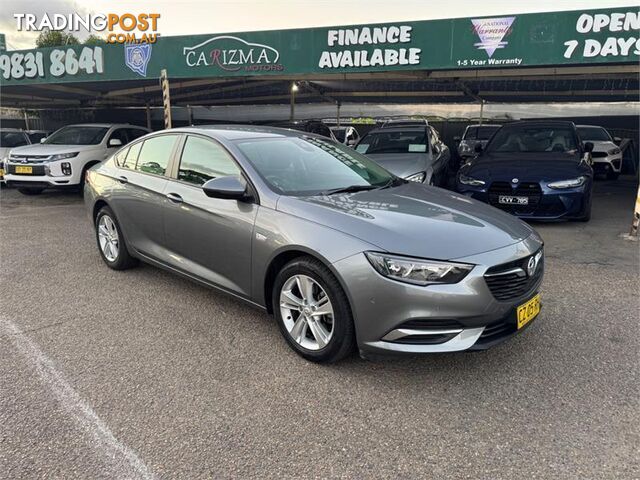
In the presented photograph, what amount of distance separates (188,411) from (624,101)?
21085 mm

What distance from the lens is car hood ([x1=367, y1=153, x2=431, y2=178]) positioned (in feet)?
24.4

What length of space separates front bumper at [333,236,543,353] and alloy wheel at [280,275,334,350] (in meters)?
0.28

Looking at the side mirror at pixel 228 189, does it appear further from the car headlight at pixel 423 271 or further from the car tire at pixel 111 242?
the car tire at pixel 111 242

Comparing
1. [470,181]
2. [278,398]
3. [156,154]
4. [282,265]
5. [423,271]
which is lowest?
[278,398]

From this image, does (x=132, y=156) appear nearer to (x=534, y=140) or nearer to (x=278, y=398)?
(x=278, y=398)

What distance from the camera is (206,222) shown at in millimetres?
3660

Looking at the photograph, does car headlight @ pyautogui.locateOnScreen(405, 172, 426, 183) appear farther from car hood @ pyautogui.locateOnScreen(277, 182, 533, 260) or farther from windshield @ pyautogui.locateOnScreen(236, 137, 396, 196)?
car hood @ pyautogui.locateOnScreen(277, 182, 533, 260)

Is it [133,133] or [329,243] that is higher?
[133,133]

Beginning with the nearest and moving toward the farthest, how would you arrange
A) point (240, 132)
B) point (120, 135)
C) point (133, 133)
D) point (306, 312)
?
point (306, 312) < point (240, 132) < point (120, 135) < point (133, 133)

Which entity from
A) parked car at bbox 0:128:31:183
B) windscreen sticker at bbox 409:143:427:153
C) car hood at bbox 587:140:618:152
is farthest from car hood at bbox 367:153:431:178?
parked car at bbox 0:128:31:183

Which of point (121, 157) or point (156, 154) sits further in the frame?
point (121, 157)

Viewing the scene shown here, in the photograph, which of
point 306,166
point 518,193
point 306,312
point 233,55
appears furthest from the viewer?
point 233,55

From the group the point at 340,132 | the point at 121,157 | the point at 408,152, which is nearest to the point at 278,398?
the point at 121,157

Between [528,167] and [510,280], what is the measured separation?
15.4 ft
